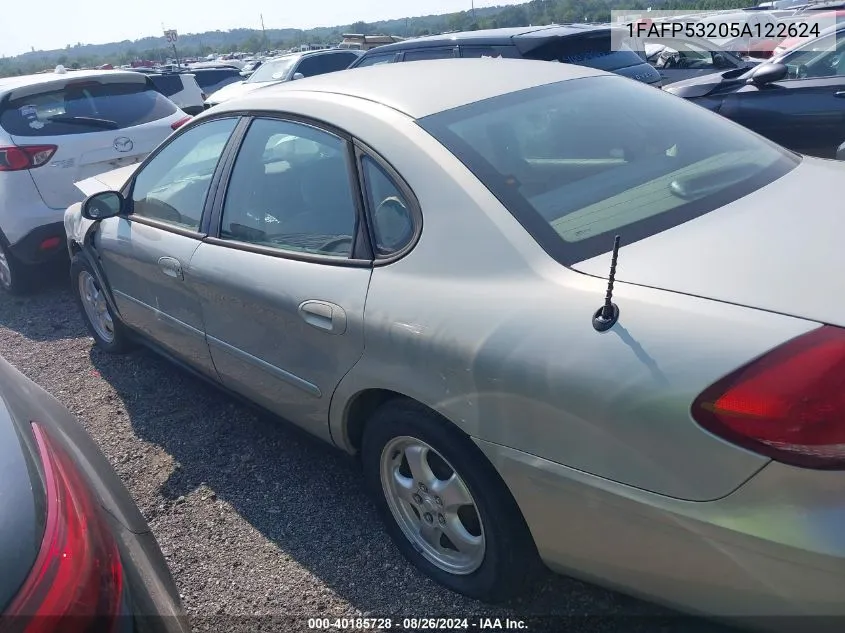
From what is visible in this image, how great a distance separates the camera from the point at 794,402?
1541 mm

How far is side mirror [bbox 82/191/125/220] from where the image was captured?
3758 millimetres

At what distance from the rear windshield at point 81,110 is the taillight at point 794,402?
5.57m

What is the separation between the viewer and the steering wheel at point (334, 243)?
2.53 m

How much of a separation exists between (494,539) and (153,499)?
5.67 feet

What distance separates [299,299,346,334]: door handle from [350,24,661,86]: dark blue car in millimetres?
4794

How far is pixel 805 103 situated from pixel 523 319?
521 cm

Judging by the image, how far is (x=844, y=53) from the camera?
6.04 metres

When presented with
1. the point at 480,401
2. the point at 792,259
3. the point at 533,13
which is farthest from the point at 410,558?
the point at 533,13

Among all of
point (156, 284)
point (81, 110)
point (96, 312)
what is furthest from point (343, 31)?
point (156, 284)

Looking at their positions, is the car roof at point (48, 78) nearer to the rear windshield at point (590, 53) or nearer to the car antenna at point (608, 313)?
the rear windshield at point (590, 53)

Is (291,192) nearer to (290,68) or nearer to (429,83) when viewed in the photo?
(429,83)

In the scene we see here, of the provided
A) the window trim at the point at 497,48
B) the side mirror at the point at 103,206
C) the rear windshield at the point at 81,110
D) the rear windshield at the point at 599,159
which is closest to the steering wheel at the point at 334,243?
the rear windshield at the point at 599,159

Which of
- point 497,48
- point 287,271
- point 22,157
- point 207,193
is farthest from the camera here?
point 497,48

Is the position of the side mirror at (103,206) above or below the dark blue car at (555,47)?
Answer: below
